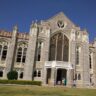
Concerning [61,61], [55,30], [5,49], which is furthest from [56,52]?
[5,49]

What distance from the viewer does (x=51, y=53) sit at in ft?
141

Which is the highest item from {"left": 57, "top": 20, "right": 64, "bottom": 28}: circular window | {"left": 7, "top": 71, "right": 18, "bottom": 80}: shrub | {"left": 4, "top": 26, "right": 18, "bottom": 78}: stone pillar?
{"left": 57, "top": 20, "right": 64, "bottom": 28}: circular window

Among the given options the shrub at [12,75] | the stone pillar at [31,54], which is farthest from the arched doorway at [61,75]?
the shrub at [12,75]

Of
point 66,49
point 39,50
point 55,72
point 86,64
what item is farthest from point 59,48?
point 86,64

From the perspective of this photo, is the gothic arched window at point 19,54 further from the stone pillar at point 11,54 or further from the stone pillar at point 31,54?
the stone pillar at point 31,54

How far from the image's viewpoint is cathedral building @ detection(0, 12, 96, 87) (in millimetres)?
39375

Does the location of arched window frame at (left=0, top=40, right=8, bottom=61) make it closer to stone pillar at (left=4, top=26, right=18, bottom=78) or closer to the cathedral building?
the cathedral building

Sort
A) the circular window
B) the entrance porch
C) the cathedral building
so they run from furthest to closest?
the circular window, the cathedral building, the entrance porch

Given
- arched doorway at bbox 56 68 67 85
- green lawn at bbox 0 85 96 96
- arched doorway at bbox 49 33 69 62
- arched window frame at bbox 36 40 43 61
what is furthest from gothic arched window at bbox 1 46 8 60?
green lawn at bbox 0 85 96 96

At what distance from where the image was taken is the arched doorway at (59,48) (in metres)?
42.7

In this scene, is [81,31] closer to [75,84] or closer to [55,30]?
[55,30]

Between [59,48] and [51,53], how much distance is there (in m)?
2.66

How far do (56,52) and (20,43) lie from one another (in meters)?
9.79

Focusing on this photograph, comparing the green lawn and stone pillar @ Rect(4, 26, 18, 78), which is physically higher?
stone pillar @ Rect(4, 26, 18, 78)
